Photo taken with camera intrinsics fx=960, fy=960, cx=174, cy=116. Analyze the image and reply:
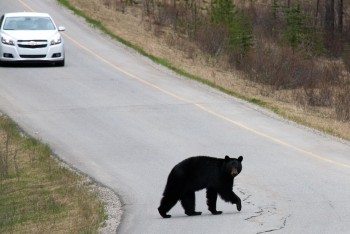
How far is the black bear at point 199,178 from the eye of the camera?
1158 centimetres

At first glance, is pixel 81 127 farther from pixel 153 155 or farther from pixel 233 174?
pixel 233 174

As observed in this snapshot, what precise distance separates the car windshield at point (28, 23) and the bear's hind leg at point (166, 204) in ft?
64.5

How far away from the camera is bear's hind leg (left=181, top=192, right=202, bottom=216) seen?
11.8 metres

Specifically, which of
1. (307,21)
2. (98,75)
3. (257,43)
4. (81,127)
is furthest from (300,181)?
(307,21)

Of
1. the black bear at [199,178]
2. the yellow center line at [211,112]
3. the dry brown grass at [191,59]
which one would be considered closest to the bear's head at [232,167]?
the black bear at [199,178]

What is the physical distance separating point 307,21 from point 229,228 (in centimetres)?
4305

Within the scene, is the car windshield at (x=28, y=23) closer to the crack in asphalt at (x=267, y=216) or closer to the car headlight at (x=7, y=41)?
the car headlight at (x=7, y=41)

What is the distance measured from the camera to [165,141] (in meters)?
19.5

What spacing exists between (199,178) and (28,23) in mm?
20614

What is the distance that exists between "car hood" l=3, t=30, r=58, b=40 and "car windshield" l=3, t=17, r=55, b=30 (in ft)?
1.53

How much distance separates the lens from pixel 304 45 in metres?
46.6

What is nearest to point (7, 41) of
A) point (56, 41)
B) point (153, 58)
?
point (56, 41)

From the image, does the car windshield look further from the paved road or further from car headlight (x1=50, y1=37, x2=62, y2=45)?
the paved road

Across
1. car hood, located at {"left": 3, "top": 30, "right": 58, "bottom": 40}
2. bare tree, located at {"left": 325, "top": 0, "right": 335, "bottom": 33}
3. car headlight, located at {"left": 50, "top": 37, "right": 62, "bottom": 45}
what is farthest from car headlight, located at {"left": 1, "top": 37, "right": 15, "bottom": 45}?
bare tree, located at {"left": 325, "top": 0, "right": 335, "bottom": 33}
